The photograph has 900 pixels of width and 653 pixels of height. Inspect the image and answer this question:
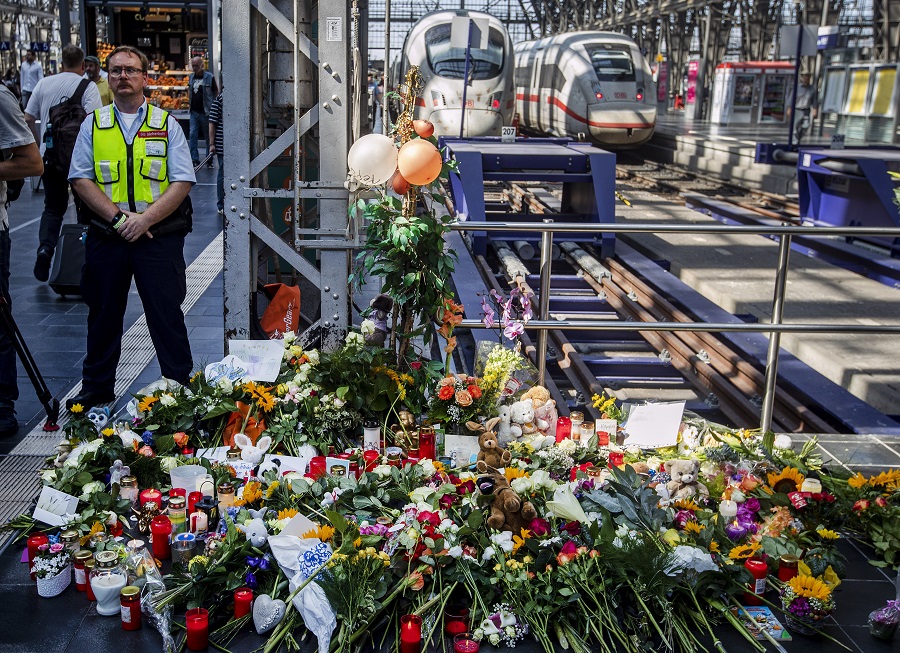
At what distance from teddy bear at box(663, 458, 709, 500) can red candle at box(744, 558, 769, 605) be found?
1.54ft

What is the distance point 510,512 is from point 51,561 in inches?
60.1

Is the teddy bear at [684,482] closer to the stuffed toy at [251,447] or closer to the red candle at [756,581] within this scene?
the red candle at [756,581]

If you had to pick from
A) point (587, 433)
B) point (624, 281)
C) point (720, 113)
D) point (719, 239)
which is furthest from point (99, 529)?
point (720, 113)

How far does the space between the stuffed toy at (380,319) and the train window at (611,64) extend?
17.0 metres

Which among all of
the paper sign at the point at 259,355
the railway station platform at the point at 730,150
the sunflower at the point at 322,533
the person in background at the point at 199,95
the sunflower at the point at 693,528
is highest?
the person in background at the point at 199,95

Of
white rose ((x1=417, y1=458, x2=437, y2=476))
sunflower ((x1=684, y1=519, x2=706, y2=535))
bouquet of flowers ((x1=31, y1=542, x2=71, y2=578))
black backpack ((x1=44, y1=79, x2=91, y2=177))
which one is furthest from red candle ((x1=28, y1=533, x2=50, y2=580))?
black backpack ((x1=44, y1=79, x2=91, y2=177))

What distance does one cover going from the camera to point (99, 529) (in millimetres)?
3418

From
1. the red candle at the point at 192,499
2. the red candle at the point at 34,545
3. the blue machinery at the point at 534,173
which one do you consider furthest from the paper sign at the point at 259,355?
the blue machinery at the point at 534,173

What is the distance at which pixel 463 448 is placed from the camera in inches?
160

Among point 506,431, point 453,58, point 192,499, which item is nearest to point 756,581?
point 506,431

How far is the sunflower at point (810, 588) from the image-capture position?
10.1ft

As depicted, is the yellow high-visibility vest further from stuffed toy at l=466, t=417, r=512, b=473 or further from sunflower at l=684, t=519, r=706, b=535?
sunflower at l=684, t=519, r=706, b=535

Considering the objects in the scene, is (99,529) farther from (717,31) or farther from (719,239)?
(717,31)

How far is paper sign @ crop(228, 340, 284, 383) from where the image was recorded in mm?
4422
